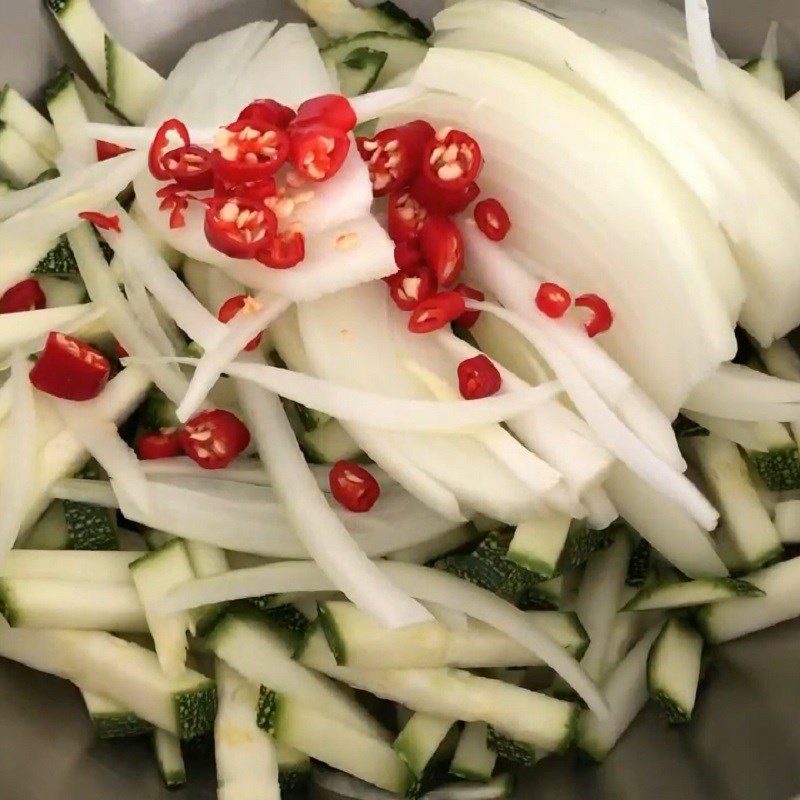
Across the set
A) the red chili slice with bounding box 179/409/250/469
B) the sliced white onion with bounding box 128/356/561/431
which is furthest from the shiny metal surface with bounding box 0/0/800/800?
the sliced white onion with bounding box 128/356/561/431

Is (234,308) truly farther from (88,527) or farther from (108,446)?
(88,527)

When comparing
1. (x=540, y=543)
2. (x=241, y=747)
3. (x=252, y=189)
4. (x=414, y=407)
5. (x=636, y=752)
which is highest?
(x=252, y=189)

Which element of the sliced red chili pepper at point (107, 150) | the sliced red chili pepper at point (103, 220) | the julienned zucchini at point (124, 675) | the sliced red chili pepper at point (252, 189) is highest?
the sliced red chili pepper at point (252, 189)

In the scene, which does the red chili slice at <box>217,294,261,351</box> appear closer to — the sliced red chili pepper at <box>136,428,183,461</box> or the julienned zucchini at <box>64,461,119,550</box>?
the sliced red chili pepper at <box>136,428,183,461</box>

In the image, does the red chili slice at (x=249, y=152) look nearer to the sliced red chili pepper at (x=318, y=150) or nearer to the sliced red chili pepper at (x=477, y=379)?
the sliced red chili pepper at (x=318, y=150)

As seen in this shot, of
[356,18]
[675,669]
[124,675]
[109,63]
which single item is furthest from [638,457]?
[109,63]

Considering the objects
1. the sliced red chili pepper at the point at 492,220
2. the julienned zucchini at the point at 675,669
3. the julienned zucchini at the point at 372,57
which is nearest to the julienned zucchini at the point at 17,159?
the julienned zucchini at the point at 372,57
